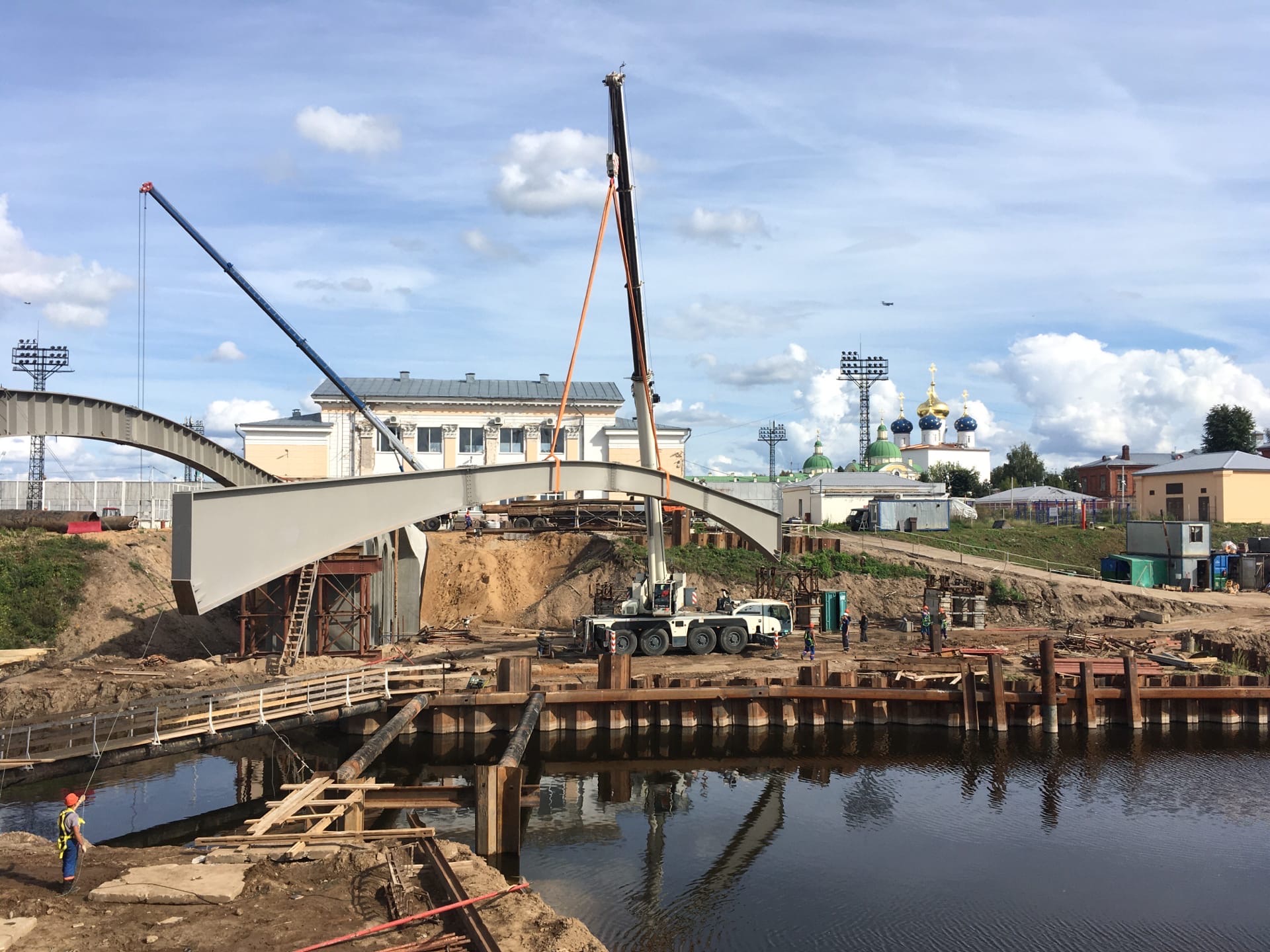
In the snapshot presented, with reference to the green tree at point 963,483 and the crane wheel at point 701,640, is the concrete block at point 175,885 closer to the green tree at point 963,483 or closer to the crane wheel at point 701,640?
the crane wheel at point 701,640

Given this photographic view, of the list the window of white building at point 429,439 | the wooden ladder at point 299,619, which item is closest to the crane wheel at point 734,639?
the wooden ladder at point 299,619

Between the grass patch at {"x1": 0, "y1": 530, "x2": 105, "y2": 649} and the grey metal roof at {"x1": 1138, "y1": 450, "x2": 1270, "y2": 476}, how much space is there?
6047 centimetres

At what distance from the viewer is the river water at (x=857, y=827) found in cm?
1571

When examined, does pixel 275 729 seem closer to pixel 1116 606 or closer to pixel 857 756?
pixel 857 756

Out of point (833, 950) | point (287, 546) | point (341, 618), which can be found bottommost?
point (833, 950)

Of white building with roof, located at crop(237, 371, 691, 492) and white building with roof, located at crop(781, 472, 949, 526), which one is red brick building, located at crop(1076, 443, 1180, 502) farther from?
white building with roof, located at crop(237, 371, 691, 492)

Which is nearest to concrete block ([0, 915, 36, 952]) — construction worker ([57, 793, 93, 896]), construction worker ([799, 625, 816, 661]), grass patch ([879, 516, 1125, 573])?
construction worker ([57, 793, 93, 896])

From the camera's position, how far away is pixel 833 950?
1476cm

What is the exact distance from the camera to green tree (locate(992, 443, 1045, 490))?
109m

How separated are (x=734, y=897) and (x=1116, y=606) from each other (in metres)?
32.0

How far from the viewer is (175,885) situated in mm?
13156

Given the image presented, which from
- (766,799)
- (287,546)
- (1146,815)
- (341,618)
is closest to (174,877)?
(287,546)

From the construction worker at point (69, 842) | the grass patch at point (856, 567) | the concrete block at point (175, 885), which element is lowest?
the concrete block at point (175, 885)

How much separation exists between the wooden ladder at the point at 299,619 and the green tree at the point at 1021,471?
88758 mm
